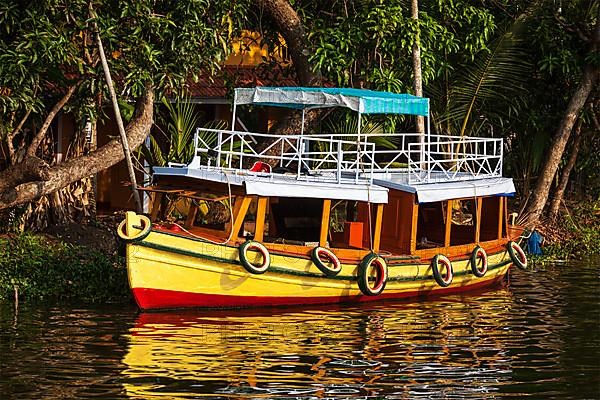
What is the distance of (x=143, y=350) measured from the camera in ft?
52.2

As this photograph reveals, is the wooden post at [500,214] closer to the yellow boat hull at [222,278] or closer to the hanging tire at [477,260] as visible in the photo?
the hanging tire at [477,260]


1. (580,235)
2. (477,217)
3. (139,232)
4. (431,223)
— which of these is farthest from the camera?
(580,235)

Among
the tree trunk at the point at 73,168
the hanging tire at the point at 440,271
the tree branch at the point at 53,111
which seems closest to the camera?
the hanging tire at the point at 440,271

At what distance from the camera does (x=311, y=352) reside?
16.0 meters

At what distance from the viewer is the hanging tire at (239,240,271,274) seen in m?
18.8

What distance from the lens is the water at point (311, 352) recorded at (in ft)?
46.1

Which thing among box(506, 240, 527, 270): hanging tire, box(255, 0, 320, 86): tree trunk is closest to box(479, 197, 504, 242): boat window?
box(506, 240, 527, 270): hanging tire

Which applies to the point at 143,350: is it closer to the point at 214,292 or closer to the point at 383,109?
the point at 214,292

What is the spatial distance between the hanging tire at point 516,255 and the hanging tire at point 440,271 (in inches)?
80.2

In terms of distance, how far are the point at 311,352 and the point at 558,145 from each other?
42.5 feet

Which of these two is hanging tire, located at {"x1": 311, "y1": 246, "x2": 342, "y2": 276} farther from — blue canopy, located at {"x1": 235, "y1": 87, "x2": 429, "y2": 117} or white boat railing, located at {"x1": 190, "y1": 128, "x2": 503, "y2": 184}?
blue canopy, located at {"x1": 235, "y1": 87, "x2": 429, "y2": 117}

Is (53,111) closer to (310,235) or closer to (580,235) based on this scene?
(310,235)

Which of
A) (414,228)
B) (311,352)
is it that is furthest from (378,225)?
(311,352)

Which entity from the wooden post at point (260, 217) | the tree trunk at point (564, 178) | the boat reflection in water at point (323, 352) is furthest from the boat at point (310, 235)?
the tree trunk at point (564, 178)
